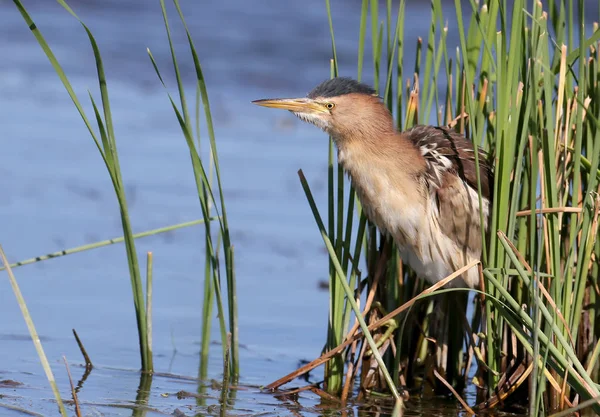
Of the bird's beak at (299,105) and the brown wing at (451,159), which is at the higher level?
the bird's beak at (299,105)

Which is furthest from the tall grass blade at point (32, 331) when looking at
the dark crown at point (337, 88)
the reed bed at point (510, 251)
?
the dark crown at point (337, 88)

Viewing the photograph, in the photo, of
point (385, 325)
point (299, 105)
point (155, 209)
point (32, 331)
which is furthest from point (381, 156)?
point (155, 209)

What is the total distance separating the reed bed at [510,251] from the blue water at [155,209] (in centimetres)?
51

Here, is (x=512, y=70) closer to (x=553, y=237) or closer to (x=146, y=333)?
(x=553, y=237)

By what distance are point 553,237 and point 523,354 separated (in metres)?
0.53

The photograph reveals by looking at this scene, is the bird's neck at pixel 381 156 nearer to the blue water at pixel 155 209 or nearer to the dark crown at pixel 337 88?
the dark crown at pixel 337 88

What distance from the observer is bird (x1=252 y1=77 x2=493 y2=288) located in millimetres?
3658

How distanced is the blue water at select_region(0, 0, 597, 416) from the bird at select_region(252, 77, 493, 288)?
0.74 m

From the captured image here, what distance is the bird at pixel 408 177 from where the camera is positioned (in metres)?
3.66

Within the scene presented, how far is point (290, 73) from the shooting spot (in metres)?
11.3

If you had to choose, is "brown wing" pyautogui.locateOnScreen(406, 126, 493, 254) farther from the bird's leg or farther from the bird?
the bird's leg

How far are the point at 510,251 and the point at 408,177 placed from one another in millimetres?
706

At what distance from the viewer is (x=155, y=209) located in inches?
259

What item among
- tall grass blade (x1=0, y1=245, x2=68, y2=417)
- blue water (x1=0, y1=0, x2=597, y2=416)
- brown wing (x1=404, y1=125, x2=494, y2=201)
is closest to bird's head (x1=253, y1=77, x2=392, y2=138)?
brown wing (x1=404, y1=125, x2=494, y2=201)
